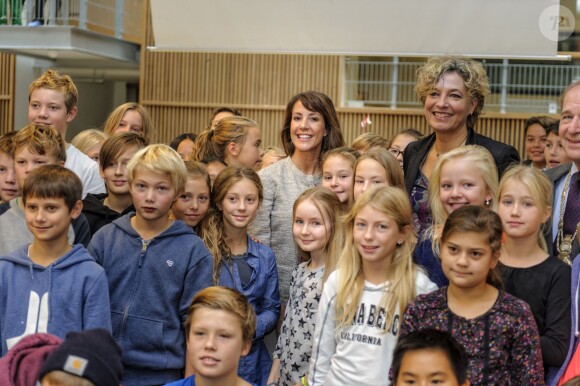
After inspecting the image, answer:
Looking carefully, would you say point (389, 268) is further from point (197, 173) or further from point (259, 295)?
point (197, 173)

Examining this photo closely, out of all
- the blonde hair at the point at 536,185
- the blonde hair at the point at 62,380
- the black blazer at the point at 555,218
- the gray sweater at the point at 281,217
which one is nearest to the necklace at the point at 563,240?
the black blazer at the point at 555,218

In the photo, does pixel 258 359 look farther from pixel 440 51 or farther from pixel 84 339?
pixel 440 51

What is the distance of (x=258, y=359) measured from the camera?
3943 mm

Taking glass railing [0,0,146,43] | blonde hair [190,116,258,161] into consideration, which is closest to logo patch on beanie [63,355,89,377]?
blonde hair [190,116,258,161]

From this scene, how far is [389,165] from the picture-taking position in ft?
12.6

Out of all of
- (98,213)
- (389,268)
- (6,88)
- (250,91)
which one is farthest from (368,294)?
(6,88)

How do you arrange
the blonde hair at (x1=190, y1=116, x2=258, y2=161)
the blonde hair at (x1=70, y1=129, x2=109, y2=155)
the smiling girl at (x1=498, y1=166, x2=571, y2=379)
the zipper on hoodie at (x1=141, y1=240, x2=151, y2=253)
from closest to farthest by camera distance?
the smiling girl at (x1=498, y1=166, x2=571, y2=379) < the zipper on hoodie at (x1=141, y1=240, x2=151, y2=253) < the blonde hair at (x1=190, y1=116, x2=258, y2=161) < the blonde hair at (x1=70, y1=129, x2=109, y2=155)

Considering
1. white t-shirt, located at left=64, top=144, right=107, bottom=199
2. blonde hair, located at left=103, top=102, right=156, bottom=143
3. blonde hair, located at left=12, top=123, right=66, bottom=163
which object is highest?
blonde hair, located at left=103, top=102, right=156, bottom=143

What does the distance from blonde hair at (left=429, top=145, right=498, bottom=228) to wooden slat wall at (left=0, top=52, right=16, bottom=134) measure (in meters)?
9.41

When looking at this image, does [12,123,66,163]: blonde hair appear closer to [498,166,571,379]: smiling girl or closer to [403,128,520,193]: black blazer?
[403,128,520,193]: black blazer

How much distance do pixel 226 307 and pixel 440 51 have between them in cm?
290

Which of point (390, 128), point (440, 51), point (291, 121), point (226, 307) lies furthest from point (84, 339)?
point (390, 128)

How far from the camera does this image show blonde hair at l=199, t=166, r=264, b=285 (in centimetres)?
393

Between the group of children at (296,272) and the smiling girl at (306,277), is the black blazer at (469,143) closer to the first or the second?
the group of children at (296,272)
